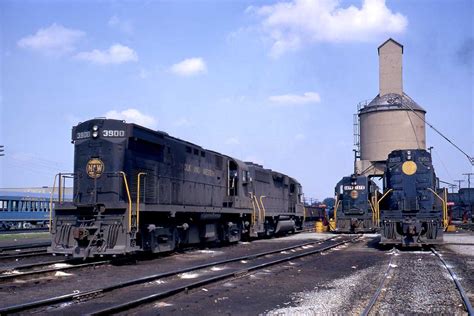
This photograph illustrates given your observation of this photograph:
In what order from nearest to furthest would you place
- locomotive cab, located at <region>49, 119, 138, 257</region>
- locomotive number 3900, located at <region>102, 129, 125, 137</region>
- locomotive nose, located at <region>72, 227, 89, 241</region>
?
1. locomotive nose, located at <region>72, 227, 89, 241</region>
2. locomotive cab, located at <region>49, 119, 138, 257</region>
3. locomotive number 3900, located at <region>102, 129, 125, 137</region>

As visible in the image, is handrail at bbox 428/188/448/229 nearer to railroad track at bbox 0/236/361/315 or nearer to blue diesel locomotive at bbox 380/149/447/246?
blue diesel locomotive at bbox 380/149/447/246

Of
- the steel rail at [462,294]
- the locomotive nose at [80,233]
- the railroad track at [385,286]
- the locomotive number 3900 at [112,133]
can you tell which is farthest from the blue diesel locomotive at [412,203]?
the locomotive nose at [80,233]

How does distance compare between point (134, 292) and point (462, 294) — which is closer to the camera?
point (462, 294)

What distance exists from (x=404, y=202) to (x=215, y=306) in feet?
44.7

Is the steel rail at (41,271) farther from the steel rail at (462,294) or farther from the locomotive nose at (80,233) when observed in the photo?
the steel rail at (462,294)

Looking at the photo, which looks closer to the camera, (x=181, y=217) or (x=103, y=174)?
(x=103, y=174)

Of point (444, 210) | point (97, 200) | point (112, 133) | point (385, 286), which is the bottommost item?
point (385, 286)

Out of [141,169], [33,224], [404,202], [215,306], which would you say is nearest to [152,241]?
[141,169]

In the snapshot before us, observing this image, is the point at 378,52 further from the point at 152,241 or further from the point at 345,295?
the point at 345,295

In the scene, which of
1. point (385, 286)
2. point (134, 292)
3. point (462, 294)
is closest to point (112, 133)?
point (134, 292)

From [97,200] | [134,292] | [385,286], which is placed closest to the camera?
[134,292]

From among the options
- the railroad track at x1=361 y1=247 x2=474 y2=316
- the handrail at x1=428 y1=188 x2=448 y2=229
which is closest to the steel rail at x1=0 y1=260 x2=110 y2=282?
the railroad track at x1=361 y1=247 x2=474 y2=316

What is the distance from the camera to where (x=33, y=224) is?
41188mm

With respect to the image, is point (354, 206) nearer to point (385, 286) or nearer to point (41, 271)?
point (385, 286)
